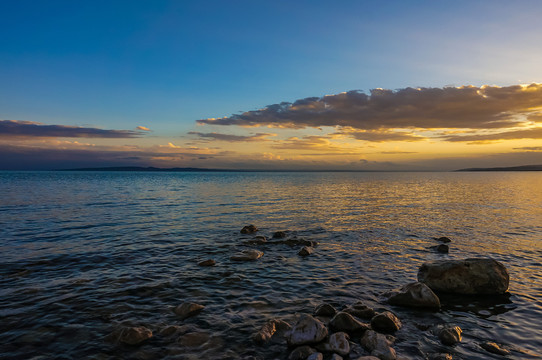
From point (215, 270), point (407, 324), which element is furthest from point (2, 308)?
point (407, 324)

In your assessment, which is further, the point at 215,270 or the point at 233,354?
the point at 215,270

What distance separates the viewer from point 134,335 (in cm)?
882

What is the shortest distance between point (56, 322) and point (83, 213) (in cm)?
2886

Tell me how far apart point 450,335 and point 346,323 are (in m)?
3.23

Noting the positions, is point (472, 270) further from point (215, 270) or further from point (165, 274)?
point (165, 274)

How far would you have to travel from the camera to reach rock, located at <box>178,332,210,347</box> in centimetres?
872

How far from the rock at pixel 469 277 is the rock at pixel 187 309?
413 inches

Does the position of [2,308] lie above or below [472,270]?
below

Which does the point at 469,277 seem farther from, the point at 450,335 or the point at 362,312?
the point at 362,312

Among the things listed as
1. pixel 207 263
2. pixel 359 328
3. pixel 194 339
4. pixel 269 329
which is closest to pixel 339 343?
pixel 359 328

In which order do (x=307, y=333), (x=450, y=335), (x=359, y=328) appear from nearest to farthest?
(x=307, y=333)
(x=450, y=335)
(x=359, y=328)

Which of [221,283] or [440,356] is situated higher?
[440,356]

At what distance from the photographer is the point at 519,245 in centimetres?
2105

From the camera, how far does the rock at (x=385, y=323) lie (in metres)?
9.58
